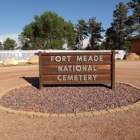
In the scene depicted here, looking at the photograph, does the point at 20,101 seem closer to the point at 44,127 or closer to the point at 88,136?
the point at 44,127

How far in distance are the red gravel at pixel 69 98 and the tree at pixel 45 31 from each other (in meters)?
41.8

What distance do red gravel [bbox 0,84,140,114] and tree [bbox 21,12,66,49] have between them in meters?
41.8

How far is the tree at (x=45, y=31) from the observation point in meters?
46.4

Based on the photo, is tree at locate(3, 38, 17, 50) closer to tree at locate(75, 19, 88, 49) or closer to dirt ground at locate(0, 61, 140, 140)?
tree at locate(75, 19, 88, 49)

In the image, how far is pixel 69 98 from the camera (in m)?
5.42

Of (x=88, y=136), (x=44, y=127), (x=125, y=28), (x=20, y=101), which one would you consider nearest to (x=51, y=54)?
(x=20, y=101)

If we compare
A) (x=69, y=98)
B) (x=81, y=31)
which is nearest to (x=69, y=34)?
(x=81, y=31)

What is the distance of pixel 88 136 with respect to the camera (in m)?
3.27

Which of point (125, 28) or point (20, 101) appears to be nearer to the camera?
point (20, 101)

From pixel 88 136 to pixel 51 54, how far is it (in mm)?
3636

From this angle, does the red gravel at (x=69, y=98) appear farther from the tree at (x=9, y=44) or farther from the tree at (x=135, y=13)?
the tree at (x=9, y=44)

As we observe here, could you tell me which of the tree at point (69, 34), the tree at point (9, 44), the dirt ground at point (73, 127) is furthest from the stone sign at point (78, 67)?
the tree at point (9, 44)

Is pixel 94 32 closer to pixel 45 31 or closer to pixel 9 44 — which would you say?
pixel 45 31

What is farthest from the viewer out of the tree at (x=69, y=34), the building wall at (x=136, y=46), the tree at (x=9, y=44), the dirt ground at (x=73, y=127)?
the tree at (x=9, y=44)
